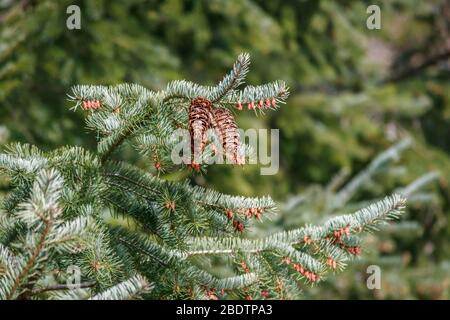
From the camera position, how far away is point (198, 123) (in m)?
1.60

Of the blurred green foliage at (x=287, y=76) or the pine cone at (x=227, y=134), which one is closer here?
the pine cone at (x=227, y=134)

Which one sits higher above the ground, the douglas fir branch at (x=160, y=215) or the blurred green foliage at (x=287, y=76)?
the blurred green foliage at (x=287, y=76)

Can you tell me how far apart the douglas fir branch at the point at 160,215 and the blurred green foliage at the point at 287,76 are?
1.21 meters

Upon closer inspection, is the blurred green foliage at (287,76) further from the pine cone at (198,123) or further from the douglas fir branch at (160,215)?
the pine cone at (198,123)

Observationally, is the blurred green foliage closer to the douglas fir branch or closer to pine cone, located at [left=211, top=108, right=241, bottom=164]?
the douglas fir branch

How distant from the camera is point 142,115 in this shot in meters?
1.62

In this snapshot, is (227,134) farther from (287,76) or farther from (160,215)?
(287,76)

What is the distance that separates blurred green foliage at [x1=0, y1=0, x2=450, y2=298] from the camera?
389 cm

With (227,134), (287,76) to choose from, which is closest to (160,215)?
(227,134)

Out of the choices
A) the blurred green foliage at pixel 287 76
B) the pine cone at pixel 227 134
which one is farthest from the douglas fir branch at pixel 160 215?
the blurred green foliage at pixel 287 76

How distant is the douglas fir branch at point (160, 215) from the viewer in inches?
63.3

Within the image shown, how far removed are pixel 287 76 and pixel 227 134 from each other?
3.85m

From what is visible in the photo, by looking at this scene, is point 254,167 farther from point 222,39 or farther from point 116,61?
point 116,61
